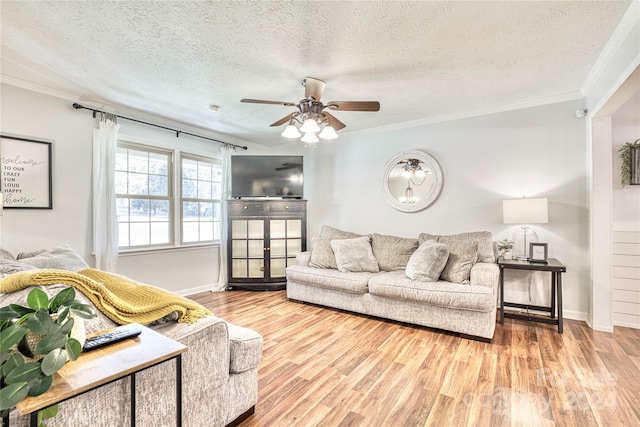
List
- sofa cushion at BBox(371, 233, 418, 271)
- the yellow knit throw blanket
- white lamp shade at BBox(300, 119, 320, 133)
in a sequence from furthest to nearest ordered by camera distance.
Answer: sofa cushion at BBox(371, 233, 418, 271)
white lamp shade at BBox(300, 119, 320, 133)
the yellow knit throw blanket

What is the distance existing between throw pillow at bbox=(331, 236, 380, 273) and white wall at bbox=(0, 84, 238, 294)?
8.00 ft

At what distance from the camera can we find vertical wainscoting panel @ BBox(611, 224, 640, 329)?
9.65ft

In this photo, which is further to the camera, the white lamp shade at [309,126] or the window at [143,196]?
the window at [143,196]

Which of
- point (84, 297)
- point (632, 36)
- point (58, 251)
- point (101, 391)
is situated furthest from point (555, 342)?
point (58, 251)

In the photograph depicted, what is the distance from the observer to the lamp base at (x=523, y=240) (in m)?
3.28

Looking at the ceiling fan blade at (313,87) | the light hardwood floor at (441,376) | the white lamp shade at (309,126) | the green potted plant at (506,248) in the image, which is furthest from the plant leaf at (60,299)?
the green potted plant at (506,248)

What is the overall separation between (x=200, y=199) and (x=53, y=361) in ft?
12.8

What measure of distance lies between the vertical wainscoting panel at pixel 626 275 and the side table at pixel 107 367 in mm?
4022

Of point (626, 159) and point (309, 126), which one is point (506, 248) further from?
point (309, 126)

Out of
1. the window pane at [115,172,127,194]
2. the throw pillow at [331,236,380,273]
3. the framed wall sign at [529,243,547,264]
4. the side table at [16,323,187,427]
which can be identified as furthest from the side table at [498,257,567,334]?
the window pane at [115,172,127,194]

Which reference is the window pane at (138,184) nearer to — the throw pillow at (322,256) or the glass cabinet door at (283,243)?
the glass cabinet door at (283,243)

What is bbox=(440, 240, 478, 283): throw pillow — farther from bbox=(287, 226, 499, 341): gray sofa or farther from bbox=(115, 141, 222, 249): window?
bbox=(115, 141, 222, 249): window

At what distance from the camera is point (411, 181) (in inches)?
162

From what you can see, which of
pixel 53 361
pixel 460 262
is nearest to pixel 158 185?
pixel 53 361
